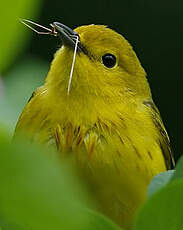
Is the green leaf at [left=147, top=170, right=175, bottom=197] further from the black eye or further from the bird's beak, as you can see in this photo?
the black eye

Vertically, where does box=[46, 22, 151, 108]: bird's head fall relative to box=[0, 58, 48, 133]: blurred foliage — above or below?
below

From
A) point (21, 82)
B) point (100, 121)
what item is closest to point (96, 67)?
point (100, 121)

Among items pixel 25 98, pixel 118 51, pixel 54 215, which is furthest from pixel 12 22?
pixel 118 51

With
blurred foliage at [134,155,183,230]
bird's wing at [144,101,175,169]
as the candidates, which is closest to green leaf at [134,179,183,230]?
blurred foliage at [134,155,183,230]

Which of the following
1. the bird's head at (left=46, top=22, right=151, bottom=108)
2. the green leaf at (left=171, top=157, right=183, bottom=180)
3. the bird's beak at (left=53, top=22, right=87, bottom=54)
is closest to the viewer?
the green leaf at (left=171, top=157, right=183, bottom=180)

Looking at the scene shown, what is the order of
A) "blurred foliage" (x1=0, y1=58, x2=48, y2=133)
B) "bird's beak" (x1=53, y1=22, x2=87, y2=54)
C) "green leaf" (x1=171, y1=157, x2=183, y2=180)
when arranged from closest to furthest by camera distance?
1. "green leaf" (x1=171, y1=157, x2=183, y2=180)
2. "blurred foliage" (x1=0, y1=58, x2=48, y2=133)
3. "bird's beak" (x1=53, y1=22, x2=87, y2=54)

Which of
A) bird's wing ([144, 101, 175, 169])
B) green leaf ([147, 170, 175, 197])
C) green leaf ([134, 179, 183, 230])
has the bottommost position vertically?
bird's wing ([144, 101, 175, 169])

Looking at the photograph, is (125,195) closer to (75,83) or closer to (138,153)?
(138,153)
